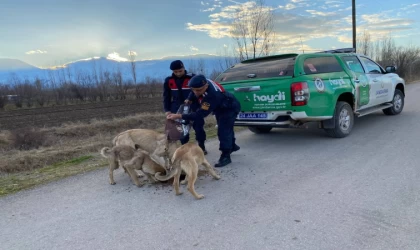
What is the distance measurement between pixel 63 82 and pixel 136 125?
30869 mm

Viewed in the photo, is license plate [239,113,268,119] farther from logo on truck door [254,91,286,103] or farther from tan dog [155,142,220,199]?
tan dog [155,142,220,199]

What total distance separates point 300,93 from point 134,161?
316 centimetres

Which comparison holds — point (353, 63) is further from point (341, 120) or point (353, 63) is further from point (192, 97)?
point (192, 97)

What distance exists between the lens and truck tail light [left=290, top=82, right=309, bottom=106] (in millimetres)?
5488

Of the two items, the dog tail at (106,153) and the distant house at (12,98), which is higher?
the distant house at (12,98)

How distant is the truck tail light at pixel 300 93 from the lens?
5488 millimetres

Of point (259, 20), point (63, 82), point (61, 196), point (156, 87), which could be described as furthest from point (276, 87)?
point (63, 82)

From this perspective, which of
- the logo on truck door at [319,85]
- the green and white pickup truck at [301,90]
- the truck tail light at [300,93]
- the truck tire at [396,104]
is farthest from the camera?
the truck tire at [396,104]

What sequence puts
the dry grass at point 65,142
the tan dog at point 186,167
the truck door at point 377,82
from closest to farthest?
1. the tan dog at point 186,167
2. the dry grass at point 65,142
3. the truck door at point 377,82

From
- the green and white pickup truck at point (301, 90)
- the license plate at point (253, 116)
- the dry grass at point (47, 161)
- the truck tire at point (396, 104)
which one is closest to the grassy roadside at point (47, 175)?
the dry grass at point (47, 161)

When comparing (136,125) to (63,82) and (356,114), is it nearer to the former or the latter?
(356,114)

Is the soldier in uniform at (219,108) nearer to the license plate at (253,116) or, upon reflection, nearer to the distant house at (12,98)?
the license plate at (253,116)

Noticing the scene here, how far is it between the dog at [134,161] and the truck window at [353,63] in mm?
5063

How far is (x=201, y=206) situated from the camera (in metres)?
3.50
